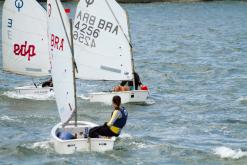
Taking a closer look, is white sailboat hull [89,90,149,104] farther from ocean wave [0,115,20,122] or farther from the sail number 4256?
ocean wave [0,115,20,122]

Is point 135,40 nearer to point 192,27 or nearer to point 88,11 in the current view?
point 192,27

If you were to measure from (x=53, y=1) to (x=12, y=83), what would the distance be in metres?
19.0

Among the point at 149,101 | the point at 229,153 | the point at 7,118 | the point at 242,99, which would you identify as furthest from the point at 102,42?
the point at 229,153

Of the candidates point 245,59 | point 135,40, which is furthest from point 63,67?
point 135,40

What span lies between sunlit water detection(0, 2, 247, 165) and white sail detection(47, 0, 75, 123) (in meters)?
1.64

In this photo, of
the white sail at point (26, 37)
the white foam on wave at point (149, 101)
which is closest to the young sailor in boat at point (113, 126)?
the white foam on wave at point (149, 101)

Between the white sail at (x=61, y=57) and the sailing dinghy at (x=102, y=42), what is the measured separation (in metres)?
9.97

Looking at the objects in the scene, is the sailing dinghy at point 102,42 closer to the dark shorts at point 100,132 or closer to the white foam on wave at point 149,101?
the white foam on wave at point 149,101

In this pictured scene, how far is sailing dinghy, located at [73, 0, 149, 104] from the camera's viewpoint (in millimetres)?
35625

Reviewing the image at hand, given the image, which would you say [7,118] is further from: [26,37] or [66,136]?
[66,136]

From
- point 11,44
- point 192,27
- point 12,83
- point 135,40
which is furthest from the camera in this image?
point 192,27

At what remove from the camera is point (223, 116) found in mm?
32781

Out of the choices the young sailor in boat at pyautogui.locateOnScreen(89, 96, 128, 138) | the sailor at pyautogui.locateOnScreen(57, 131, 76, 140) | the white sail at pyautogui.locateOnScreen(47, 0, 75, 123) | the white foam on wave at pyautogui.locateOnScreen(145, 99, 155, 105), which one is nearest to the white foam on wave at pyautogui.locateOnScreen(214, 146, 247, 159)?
the young sailor in boat at pyautogui.locateOnScreen(89, 96, 128, 138)

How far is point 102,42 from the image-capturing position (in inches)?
1416
